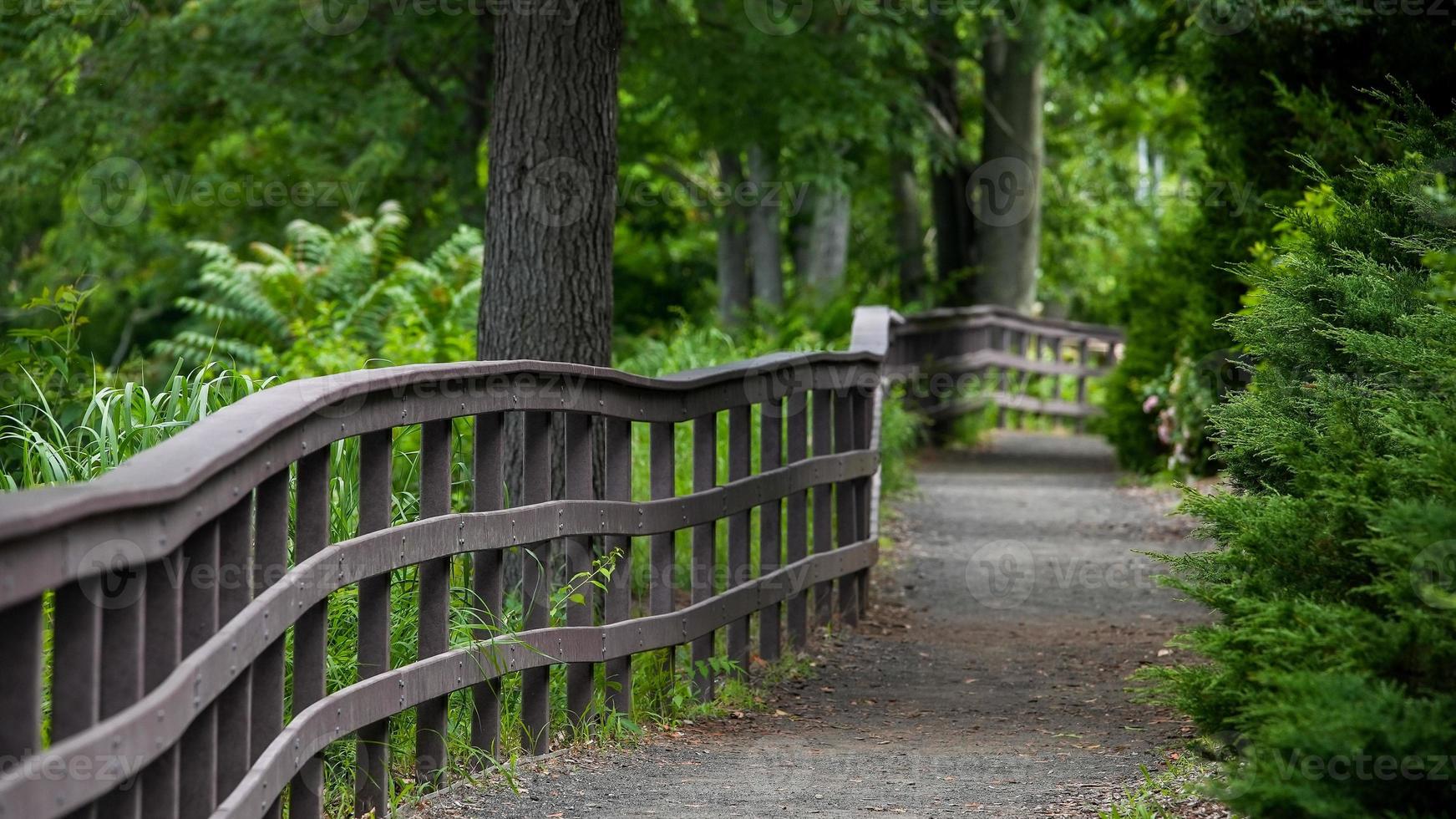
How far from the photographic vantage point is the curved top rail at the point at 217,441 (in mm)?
2562

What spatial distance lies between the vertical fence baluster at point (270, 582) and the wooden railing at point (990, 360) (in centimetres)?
1097

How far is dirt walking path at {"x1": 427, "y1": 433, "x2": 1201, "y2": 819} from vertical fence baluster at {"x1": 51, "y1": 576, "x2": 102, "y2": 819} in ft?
6.46

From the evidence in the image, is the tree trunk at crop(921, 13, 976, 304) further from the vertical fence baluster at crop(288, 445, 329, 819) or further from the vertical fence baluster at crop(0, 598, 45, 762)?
the vertical fence baluster at crop(0, 598, 45, 762)

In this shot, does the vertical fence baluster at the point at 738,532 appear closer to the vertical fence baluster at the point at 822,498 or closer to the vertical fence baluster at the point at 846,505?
the vertical fence baluster at the point at 822,498

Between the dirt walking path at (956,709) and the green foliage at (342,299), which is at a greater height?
the green foliage at (342,299)

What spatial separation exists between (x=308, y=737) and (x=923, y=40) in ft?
48.5

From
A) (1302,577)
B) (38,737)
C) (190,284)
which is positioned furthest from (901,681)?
(190,284)

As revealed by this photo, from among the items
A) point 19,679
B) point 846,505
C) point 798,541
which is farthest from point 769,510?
point 19,679

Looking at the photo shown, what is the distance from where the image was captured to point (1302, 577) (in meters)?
3.96

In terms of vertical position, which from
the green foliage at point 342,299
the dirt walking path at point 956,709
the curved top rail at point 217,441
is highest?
the green foliage at point 342,299

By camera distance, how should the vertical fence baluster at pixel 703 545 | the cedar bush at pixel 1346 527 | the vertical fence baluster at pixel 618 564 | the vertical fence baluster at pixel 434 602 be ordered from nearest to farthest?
the cedar bush at pixel 1346 527
the vertical fence baluster at pixel 434 602
the vertical fence baluster at pixel 618 564
the vertical fence baluster at pixel 703 545

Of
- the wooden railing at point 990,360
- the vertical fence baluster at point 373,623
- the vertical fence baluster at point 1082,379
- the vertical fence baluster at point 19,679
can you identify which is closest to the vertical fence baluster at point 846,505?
the vertical fence baluster at point 373,623

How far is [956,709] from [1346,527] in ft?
10.4

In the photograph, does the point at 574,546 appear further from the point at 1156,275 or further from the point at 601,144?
the point at 1156,275
